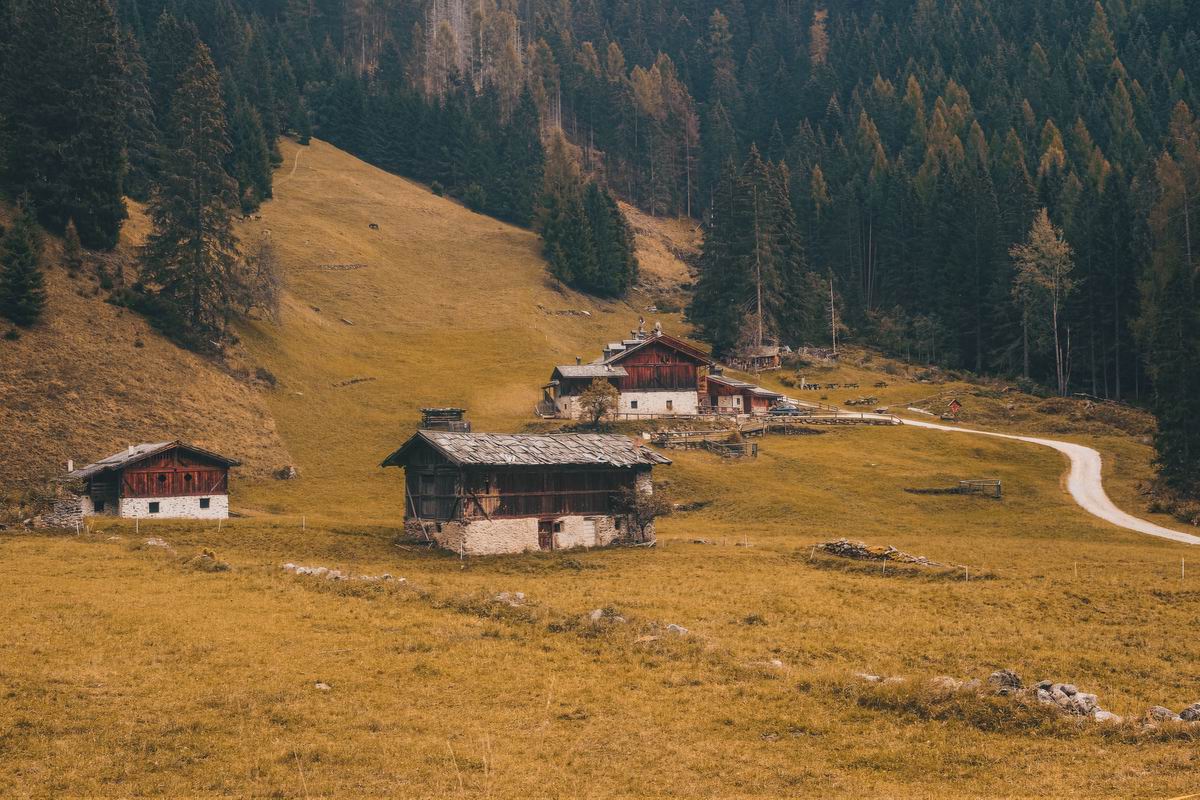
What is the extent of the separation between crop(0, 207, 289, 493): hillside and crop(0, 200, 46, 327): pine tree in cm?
131

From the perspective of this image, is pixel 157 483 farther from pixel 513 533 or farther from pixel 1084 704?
pixel 1084 704

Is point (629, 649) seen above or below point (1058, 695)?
below

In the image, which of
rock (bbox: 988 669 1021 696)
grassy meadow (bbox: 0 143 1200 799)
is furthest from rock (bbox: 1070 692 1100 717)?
rock (bbox: 988 669 1021 696)

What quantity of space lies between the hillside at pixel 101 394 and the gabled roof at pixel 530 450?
21780 millimetres

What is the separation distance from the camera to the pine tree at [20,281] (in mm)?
75875

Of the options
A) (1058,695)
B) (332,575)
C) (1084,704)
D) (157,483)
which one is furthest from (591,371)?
(1084,704)

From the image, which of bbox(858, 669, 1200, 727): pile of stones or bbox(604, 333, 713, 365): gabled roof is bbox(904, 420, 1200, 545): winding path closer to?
bbox(604, 333, 713, 365): gabled roof

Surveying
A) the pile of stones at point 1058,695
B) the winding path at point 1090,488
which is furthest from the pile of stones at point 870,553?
the pile of stones at point 1058,695

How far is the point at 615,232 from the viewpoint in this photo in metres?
144

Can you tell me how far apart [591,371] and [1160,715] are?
71.2 meters

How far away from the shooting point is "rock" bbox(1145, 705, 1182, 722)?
75.1 feet

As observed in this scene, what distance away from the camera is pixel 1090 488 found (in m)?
68.2

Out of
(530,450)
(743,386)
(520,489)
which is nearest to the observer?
(520,489)

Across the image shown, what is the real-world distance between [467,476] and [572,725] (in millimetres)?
30665
